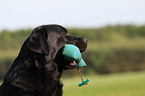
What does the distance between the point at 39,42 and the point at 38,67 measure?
0.37m

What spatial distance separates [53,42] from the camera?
465 centimetres

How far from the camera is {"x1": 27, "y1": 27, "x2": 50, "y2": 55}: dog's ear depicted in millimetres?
4250

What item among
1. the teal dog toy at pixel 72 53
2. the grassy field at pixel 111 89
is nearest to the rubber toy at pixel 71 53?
the teal dog toy at pixel 72 53

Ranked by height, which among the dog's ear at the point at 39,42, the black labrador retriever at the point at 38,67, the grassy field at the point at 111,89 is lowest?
the grassy field at the point at 111,89

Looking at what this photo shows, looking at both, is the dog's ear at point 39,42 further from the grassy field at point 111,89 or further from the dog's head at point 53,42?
the grassy field at point 111,89

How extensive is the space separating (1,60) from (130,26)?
17982mm

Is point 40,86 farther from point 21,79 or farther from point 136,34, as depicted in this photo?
point 136,34

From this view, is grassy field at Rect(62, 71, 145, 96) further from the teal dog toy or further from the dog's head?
the teal dog toy

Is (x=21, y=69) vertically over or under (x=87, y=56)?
over

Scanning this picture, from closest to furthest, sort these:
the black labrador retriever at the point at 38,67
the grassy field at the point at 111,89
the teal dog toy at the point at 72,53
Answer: the black labrador retriever at the point at 38,67
the teal dog toy at the point at 72,53
the grassy field at the point at 111,89

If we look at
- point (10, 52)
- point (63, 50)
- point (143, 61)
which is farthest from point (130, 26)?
point (63, 50)

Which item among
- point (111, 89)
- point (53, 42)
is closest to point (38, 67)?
point (53, 42)

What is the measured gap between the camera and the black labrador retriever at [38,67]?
420cm

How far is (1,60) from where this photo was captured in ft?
96.7
